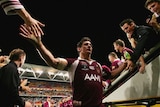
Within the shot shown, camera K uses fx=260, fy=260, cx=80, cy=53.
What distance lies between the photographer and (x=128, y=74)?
13.5 feet

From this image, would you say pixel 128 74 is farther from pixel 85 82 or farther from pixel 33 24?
pixel 33 24

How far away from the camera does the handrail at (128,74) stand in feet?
12.2

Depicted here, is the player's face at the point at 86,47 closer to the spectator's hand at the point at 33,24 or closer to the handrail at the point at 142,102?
the handrail at the point at 142,102

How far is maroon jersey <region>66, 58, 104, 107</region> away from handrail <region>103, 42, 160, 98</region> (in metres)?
0.86

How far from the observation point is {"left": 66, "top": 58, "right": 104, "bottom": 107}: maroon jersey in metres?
3.17

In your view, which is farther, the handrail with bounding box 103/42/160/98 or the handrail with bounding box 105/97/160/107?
the handrail with bounding box 103/42/160/98

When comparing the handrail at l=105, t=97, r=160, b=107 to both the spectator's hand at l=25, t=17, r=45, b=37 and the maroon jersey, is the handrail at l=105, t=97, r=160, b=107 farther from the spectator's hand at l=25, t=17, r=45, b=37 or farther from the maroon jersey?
the spectator's hand at l=25, t=17, r=45, b=37

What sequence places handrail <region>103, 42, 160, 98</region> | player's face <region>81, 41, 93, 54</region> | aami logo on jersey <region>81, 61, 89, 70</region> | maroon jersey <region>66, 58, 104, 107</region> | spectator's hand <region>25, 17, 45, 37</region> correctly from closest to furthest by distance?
spectator's hand <region>25, 17, 45, 37</region> → maroon jersey <region>66, 58, 104, 107</region> → aami logo on jersey <region>81, 61, 89, 70</region> → player's face <region>81, 41, 93, 54</region> → handrail <region>103, 42, 160, 98</region>

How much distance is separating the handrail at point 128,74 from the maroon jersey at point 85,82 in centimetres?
86

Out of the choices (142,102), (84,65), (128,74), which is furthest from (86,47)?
(142,102)

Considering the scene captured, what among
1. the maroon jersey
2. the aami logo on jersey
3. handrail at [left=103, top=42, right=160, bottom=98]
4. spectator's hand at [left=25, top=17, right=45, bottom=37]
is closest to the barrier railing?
handrail at [left=103, top=42, right=160, bottom=98]

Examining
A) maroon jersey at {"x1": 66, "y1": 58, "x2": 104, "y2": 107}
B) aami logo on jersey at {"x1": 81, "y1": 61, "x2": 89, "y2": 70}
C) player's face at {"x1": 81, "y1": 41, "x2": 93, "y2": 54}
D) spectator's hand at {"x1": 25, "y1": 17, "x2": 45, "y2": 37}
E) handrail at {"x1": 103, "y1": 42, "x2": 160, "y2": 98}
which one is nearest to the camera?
spectator's hand at {"x1": 25, "y1": 17, "x2": 45, "y2": 37}

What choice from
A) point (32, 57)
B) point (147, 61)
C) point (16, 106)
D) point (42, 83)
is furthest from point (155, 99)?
point (42, 83)

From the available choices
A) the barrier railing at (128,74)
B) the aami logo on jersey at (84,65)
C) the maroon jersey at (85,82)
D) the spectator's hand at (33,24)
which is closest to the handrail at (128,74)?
the barrier railing at (128,74)
